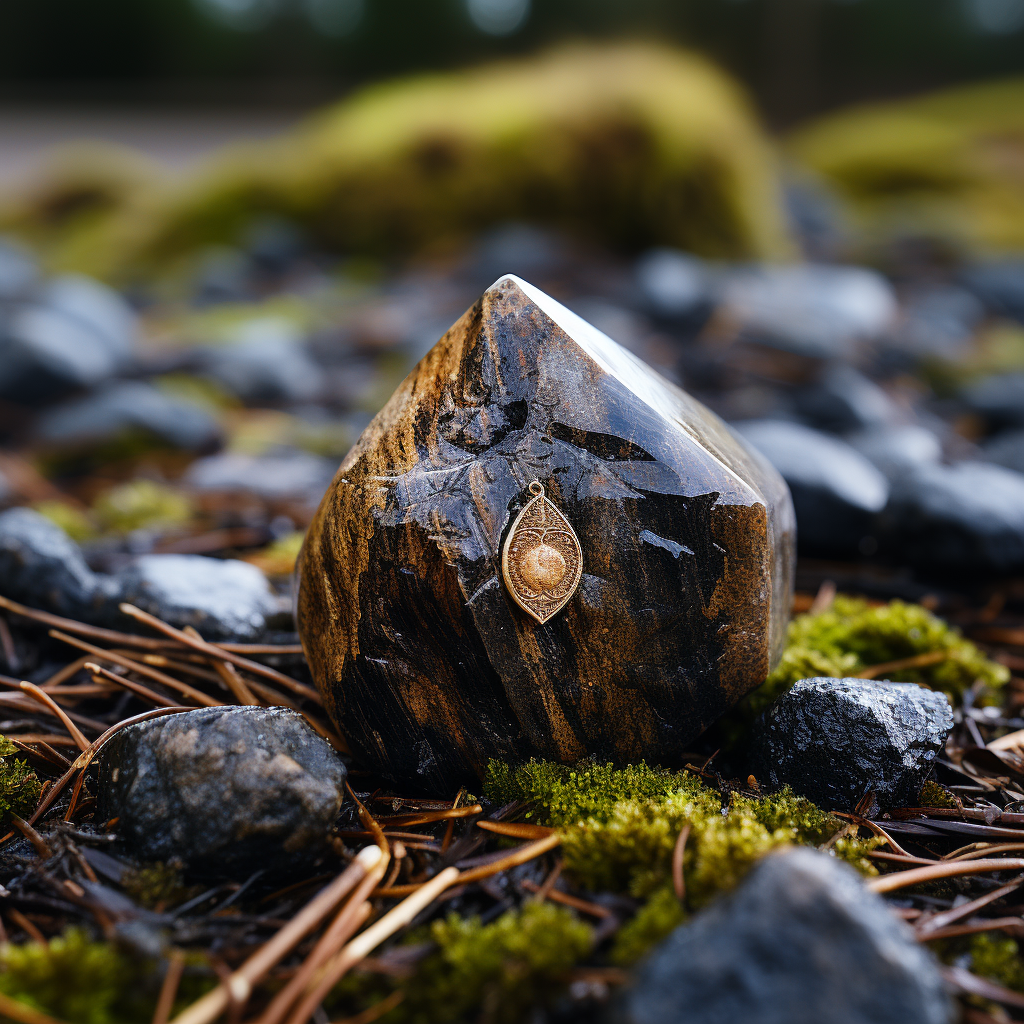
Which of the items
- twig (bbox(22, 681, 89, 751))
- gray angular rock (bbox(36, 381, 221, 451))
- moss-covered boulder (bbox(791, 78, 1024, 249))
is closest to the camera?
twig (bbox(22, 681, 89, 751))

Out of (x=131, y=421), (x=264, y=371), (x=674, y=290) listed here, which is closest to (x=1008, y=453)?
(x=674, y=290)

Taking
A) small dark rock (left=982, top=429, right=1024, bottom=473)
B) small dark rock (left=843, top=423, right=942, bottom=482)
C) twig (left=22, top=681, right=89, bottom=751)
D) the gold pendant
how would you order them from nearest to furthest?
1. the gold pendant
2. twig (left=22, top=681, right=89, bottom=751)
3. small dark rock (left=843, top=423, right=942, bottom=482)
4. small dark rock (left=982, top=429, right=1024, bottom=473)

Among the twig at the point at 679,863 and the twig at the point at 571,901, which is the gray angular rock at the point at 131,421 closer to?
the twig at the point at 571,901

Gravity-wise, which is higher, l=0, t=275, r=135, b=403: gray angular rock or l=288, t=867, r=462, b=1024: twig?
l=0, t=275, r=135, b=403: gray angular rock

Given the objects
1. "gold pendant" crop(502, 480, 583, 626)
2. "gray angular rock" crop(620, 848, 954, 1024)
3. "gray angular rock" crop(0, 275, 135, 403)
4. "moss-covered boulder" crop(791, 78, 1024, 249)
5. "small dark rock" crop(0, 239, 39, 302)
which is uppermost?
"moss-covered boulder" crop(791, 78, 1024, 249)

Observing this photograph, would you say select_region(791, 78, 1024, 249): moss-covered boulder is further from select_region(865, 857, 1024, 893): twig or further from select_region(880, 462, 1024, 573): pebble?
select_region(865, 857, 1024, 893): twig

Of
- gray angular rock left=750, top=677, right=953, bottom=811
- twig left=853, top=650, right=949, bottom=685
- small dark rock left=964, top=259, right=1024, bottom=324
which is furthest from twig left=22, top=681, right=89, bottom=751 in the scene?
small dark rock left=964, top=259, right=1024, bottom=324

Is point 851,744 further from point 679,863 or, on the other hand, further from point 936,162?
point 936,162

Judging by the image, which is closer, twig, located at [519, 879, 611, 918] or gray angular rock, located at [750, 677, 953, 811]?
twig, located at [519, 879, 611, 918]
